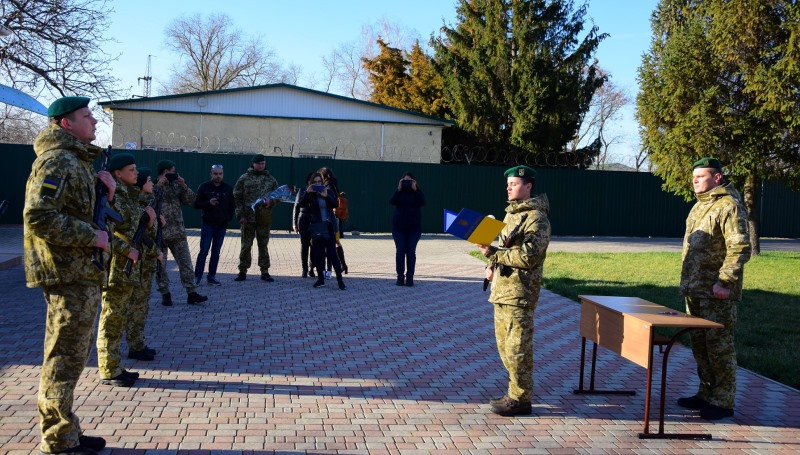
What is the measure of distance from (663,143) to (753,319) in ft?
31.8

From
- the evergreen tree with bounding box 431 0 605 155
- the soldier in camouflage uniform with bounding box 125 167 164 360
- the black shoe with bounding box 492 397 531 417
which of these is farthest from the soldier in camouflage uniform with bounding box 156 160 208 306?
the evergreen tree with bounding box 431 0 605 155

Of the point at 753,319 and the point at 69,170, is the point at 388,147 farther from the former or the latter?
the point at 69,170

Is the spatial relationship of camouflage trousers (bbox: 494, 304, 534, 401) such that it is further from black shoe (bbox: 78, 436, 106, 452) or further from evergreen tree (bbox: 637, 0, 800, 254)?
evergreen tree (bbox: 637, 0, 800, 254)

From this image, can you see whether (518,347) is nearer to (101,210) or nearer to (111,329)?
(101,210)

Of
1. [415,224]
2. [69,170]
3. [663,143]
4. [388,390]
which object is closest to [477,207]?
[663,143]

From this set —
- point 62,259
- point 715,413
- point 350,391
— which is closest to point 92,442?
point 62,259

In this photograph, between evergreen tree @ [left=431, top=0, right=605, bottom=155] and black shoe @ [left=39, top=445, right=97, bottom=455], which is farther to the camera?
evergreen tree @ [left=431, top=0, right=605, bottom=155]

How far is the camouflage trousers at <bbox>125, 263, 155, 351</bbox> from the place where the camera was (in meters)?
6.75

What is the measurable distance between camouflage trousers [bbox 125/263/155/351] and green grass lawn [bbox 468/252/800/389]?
5.91 m

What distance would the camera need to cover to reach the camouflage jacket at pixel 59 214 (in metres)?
4.27

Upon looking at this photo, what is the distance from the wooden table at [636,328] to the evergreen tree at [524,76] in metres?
23.4

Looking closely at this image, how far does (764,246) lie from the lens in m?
22.7

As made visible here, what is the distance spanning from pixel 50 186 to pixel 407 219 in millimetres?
8151

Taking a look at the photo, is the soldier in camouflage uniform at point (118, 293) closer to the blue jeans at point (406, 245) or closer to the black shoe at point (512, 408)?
the black shoe at point (512, 408)
